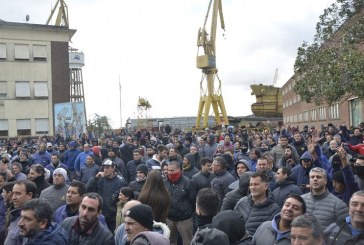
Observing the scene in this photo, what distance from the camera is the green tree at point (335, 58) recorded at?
18500mm

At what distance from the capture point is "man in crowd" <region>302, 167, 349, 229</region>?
18.3ft

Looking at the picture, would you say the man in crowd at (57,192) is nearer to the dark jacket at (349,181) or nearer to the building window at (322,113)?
the dark jacket at (349,181)

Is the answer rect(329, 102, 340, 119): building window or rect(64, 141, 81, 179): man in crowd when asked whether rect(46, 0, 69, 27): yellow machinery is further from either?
rect(64, 141, 81, 179): man in crowd

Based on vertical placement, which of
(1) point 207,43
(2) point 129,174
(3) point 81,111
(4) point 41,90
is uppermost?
(1) point 207,43

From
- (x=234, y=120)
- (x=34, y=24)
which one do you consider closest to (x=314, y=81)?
(x=34, y=24)

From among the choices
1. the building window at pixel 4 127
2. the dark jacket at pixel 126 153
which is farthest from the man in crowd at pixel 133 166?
the building window at pixel 4 127

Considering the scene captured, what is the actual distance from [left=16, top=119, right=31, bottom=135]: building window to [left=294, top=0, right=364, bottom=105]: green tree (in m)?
25.3

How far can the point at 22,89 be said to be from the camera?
39156 mm

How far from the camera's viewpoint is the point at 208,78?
42969 mm

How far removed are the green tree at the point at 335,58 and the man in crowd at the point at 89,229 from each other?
15084 millimetres

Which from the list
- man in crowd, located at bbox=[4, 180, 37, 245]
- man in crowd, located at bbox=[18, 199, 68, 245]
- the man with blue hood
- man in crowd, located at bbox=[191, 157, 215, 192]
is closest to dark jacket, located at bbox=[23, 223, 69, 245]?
man in crowd, located at bbox=[18, 199, 68, 245]

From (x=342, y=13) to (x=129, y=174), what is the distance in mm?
14893

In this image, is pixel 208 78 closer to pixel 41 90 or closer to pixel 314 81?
pixel 41 90

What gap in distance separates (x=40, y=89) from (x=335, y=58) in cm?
2742
